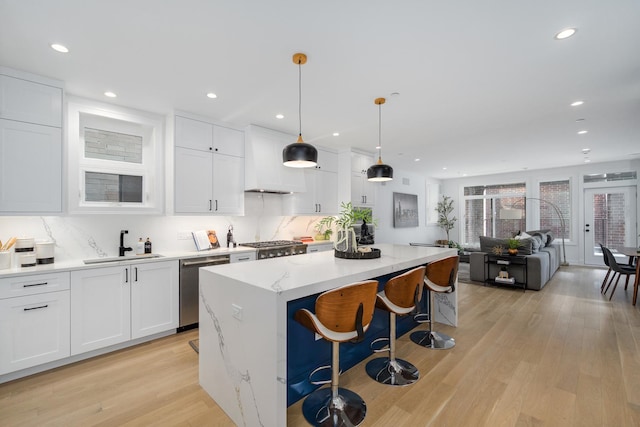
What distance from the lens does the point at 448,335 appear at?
3.30 meters

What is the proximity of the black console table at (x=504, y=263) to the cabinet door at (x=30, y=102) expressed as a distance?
21.9ft

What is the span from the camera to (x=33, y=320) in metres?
2.53

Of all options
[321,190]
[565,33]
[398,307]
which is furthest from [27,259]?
[565,33]

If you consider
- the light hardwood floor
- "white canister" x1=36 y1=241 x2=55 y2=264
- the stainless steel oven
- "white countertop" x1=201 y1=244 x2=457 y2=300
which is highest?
"white canister" x1=36 y1=241 x2=55 y2=264

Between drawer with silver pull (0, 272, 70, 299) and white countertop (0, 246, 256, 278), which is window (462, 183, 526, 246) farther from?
drawer with silver pull (0, 272, 70, 299)

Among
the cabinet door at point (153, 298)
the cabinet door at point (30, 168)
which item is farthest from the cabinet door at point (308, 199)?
the cabinet door at point (30, 168)

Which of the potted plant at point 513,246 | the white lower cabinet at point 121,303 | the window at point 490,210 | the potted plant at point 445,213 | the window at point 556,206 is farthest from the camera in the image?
the potted plant at point 445,213

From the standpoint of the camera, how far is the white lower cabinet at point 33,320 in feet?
7.91

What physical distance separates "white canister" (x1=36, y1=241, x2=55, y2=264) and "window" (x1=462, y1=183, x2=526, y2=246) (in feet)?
31.8

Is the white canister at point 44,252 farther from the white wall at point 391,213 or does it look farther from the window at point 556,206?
the window at point 556,206

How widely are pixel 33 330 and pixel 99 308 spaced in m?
0.48

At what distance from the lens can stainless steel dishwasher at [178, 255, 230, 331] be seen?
3.44 m

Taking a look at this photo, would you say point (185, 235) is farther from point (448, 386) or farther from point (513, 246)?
point (513, 246)

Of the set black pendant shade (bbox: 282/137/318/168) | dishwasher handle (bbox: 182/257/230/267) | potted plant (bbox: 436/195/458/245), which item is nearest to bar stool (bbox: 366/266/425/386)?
black pendant shade (bbox: 282/137/318/168)
